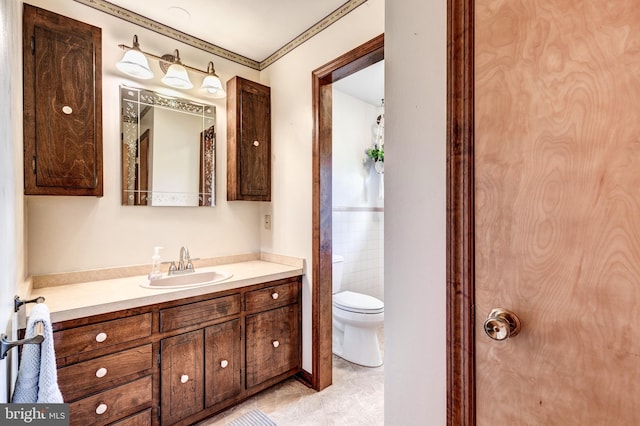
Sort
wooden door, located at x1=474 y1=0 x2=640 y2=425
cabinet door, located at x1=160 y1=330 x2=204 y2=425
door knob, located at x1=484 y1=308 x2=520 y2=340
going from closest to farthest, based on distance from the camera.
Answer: wooden door, located at x1=474 y1=0 x2=640 y2=425 → door knob, located at x1=484 y1=308 x2=520 y2=340 → cabinet door, located at x1=160 y1=330 x2=204 y2=425

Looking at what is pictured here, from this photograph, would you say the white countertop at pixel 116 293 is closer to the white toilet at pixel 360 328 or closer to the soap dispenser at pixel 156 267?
the soap dispenser at pixel 156 267

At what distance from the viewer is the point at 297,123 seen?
2.20 metres

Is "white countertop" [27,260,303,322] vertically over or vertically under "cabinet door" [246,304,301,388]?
over

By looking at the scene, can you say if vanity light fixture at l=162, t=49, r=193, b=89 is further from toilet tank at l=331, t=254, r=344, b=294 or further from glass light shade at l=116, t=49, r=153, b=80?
toilet tank at l=331, t=254, r=344, b=294

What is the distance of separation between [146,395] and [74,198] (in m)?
1.17

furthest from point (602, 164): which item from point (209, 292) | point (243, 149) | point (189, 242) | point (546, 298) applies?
point (189, 242)

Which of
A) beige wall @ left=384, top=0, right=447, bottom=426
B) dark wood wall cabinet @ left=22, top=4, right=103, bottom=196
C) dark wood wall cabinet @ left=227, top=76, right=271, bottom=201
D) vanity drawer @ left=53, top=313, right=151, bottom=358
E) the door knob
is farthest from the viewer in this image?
dark wood wall cabinet @ left=227, top=76, right=271, bottom=201

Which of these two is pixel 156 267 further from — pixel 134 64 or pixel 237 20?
pixel 237 20

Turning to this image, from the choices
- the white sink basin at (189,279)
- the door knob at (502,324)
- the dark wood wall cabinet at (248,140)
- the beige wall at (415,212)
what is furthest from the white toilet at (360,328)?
the door knob at (502,324)

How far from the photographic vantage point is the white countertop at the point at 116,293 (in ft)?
4.28

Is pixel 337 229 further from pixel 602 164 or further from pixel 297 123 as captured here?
pixel 602 164

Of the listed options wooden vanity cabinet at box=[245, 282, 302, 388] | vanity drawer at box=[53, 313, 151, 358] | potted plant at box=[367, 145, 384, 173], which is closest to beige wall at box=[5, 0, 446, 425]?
wooden vanity cabinet at box=[245, 282, 302, 388]

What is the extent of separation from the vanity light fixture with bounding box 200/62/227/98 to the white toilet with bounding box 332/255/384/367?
194 centimetres

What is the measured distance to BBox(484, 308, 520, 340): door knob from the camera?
2.09ft
